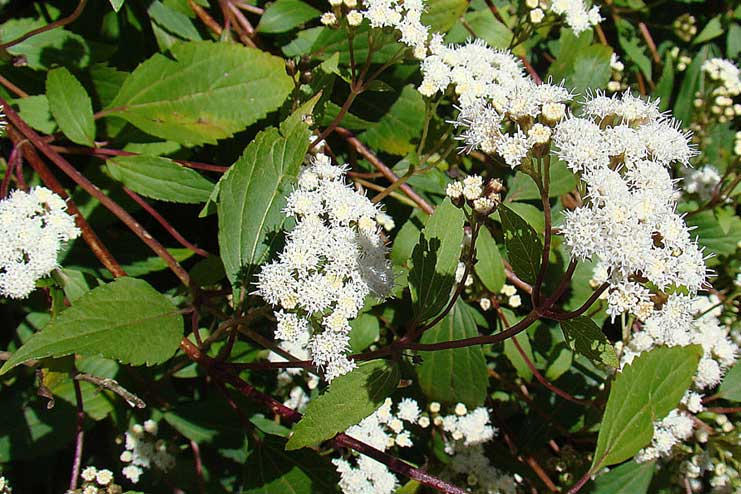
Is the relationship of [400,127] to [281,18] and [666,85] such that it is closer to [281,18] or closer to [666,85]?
[281,18]

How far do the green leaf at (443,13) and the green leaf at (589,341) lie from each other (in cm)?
120

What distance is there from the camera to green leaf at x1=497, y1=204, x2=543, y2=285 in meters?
1.54

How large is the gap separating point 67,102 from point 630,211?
160 centimetres

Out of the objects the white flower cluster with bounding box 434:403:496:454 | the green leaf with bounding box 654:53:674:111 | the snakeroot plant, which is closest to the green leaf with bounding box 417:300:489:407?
the snakeroot plant

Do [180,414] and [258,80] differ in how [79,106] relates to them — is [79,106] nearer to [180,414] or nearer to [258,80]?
[258,80]

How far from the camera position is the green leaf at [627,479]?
239 centimetres

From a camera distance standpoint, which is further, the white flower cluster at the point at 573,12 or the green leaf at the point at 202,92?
the white flower cluster at the point at 573,12

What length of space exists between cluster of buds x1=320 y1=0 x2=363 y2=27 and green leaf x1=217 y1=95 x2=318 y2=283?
310 mm

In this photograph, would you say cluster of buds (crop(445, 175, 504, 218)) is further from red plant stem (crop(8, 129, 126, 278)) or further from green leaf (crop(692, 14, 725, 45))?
green leaf (crop(692, 14, 725, 45))

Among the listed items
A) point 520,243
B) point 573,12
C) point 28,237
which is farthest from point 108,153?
point 573,12

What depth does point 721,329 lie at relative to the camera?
2576 mm

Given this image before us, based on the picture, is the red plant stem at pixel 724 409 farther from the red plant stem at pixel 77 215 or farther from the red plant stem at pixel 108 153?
the red plant stem at pixel 77 215

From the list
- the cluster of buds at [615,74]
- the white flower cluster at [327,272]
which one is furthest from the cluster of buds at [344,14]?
the cluster of buds at [615,74]

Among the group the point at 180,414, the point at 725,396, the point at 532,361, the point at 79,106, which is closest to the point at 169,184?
the point at 79,106
